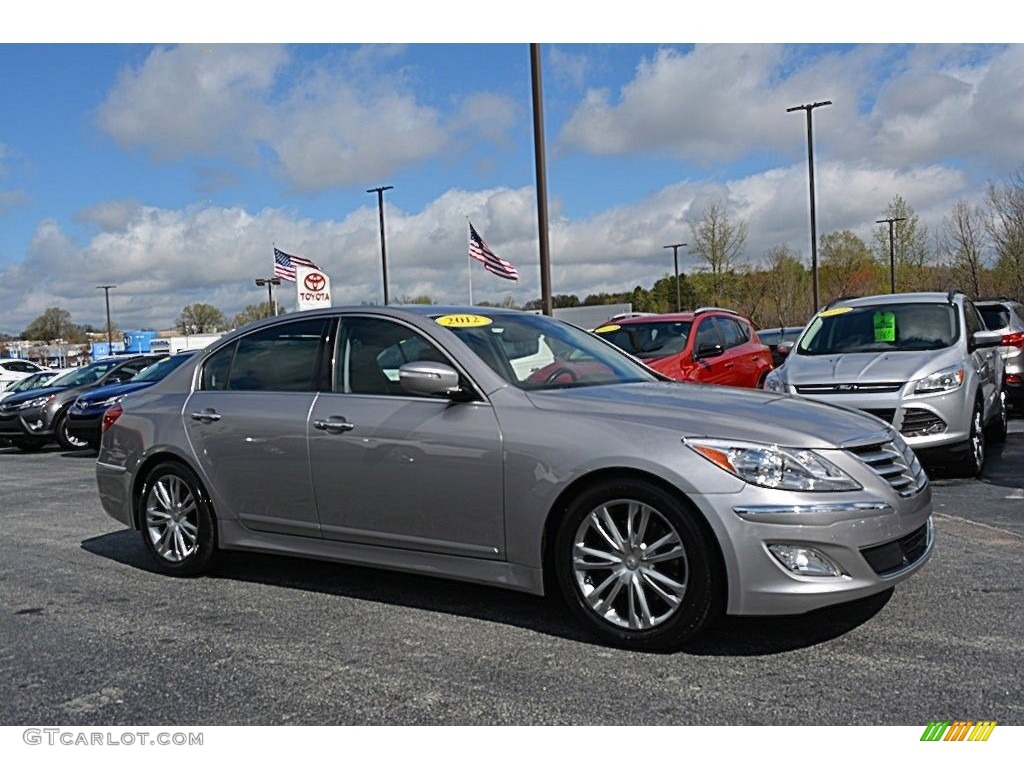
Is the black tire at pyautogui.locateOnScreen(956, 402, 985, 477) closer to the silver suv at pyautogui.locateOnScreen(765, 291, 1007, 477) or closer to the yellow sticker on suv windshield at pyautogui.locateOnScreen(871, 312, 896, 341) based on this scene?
the silver suv at pyautogui.locateOnScreen(765, 291, 1007, 477)

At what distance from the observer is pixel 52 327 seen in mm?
115375

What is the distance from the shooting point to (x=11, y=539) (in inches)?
297

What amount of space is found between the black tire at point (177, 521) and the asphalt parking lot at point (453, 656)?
0.46ft

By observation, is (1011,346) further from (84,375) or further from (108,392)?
(84,375)

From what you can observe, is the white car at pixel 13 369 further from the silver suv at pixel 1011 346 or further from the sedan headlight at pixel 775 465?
the sedan headlight at pixel 775 465

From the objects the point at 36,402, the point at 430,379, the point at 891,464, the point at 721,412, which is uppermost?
the point at 430,379

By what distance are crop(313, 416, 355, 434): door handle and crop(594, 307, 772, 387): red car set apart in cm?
565

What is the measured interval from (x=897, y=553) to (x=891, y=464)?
1.32 feet

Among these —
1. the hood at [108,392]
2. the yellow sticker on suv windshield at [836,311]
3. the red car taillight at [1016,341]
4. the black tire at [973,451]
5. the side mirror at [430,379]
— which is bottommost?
the black tire at [973,451]

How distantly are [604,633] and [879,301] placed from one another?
6.81m

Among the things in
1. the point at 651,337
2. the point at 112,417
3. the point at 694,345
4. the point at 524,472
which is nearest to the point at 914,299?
the point at 694,345

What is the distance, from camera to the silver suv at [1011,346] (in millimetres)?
12844

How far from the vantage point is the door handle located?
5066 mm

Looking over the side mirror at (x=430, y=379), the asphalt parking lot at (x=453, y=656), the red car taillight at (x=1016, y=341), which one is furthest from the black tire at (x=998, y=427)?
the side mirror at (x=430, y=379)
